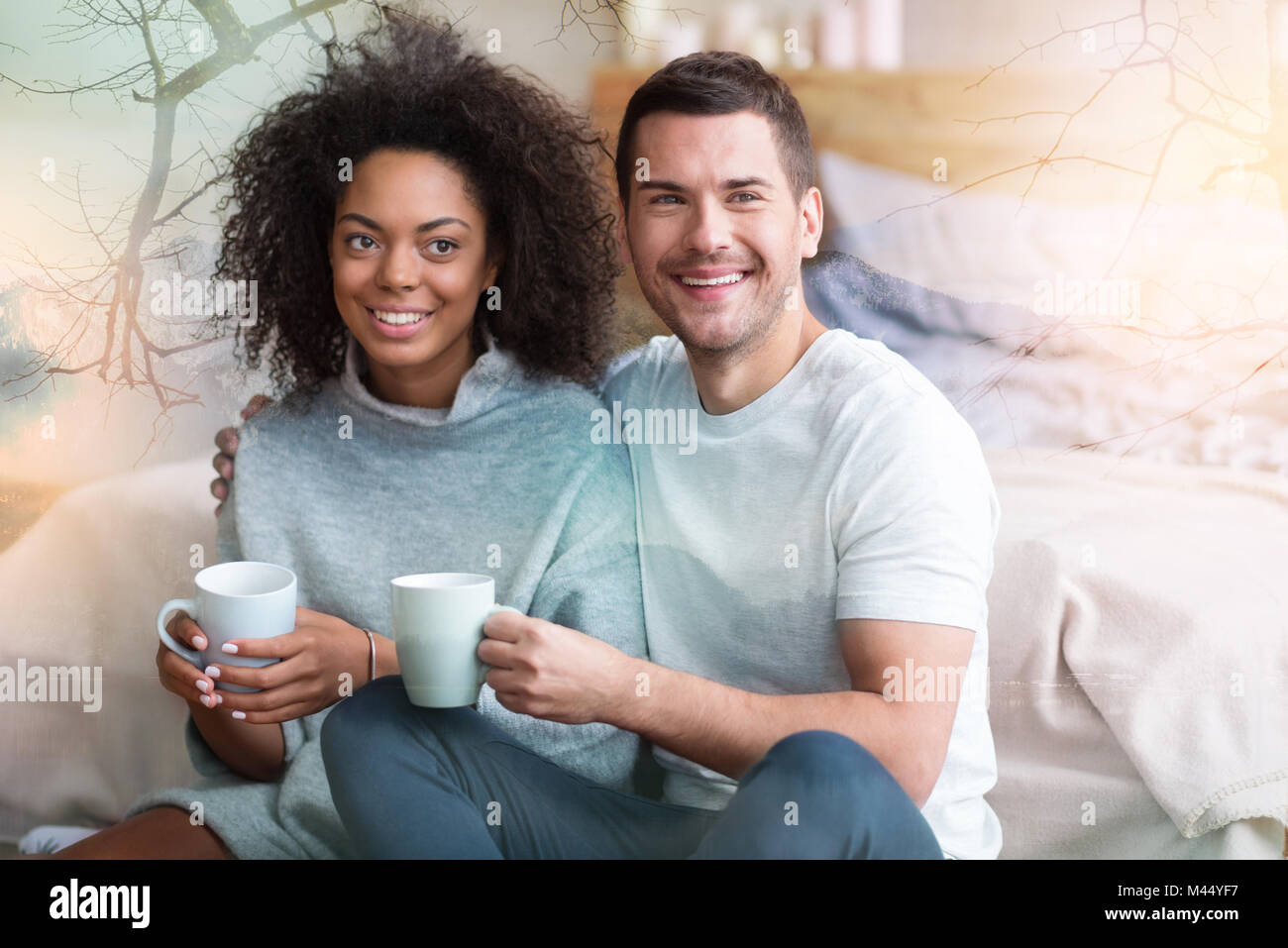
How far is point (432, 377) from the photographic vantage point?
129cm

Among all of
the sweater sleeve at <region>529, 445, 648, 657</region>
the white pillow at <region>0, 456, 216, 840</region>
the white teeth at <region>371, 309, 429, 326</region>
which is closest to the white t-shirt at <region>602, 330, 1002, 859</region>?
the sweater sleeve at <region>529, 445, 648, 657</region>

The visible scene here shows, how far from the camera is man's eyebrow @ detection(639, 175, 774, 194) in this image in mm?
1152

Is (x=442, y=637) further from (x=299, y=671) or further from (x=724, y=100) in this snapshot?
(x=724, y=100)

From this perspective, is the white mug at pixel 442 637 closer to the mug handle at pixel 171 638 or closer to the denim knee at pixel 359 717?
the denim knee at pixel 359 717

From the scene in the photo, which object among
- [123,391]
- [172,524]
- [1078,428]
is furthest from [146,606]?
[1078,428]

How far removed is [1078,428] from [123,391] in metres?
1.09

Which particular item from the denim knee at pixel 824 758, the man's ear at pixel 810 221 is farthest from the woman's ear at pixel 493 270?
the denim knee at pixel 824 758

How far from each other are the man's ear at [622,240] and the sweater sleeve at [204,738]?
51cm

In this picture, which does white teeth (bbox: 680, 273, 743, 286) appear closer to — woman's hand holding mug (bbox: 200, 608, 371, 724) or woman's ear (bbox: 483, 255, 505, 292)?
woman's ear (bbox: 483, 255, 505, 292)

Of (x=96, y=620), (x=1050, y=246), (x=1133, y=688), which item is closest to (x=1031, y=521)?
(x=1133, y=688)

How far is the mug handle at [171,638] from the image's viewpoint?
1086 mm

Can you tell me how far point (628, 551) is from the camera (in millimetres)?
1231

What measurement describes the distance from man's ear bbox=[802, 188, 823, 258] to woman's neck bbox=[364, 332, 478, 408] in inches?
15.4
